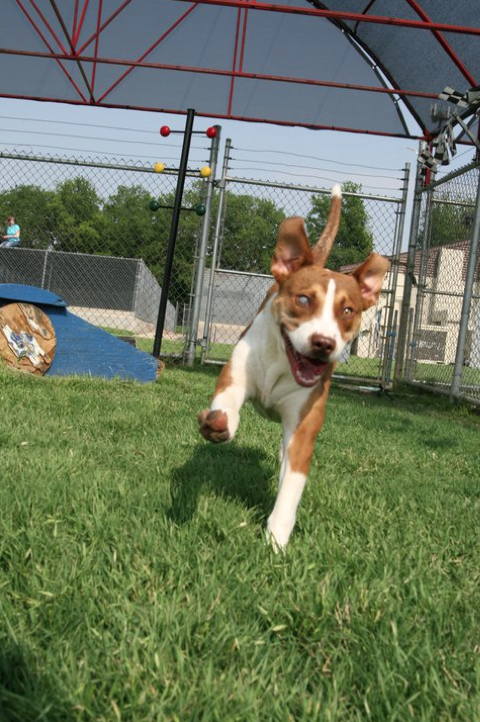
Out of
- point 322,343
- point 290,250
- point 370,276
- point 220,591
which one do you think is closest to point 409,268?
point 370,276

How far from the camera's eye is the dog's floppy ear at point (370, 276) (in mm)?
2768

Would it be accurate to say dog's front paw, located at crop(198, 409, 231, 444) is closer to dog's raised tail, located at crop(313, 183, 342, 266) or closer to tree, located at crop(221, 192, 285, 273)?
dog's raised tail, located at crop(313, 183, 342, 266)

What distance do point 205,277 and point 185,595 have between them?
8672 mm

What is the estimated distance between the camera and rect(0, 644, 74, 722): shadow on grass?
1.27 metres

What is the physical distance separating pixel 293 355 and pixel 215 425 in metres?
0.45

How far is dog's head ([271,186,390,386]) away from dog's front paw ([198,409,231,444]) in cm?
36

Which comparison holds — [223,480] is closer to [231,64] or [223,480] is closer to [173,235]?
[173,235]

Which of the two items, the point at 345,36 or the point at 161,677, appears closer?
the point at 161,677

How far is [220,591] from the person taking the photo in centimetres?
184

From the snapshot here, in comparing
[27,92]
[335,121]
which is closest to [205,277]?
[335,121]

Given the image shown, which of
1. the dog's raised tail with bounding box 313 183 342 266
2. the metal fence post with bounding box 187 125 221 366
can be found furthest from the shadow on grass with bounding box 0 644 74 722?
the metal fence post with bounding box 187 125 221 366

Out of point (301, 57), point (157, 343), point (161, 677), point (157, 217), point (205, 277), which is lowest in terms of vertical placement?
point (161, 677)

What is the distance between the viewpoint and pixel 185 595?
182 centimetres

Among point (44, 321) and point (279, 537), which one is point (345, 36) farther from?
point (279, 537)
